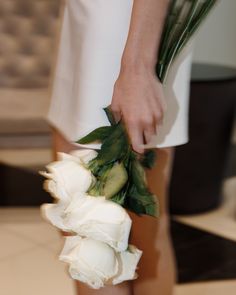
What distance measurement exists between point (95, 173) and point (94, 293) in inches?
10.3

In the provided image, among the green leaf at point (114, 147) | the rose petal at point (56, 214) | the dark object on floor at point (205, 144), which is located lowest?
the dark object on floor at point (205, 144)

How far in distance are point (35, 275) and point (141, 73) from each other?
1323mm

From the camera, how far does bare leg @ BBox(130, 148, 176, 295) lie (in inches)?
47.9

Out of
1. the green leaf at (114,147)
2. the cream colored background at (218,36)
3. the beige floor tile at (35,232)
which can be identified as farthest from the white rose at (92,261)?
the cream colored background at (218,36)

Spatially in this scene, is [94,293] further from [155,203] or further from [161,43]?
[161,43]

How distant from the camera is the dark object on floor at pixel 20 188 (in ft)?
9.14

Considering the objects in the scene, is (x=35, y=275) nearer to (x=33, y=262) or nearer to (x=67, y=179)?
(x=33, y=262)

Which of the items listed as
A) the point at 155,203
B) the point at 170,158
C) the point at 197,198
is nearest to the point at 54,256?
the point at 197,198

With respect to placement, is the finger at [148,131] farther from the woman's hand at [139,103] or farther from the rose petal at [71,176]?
the rose petal at [71,176]

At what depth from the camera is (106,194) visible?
2.89ft

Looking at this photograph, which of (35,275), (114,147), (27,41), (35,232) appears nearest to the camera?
(114,147)

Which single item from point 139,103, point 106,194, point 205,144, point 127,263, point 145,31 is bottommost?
point 205,144

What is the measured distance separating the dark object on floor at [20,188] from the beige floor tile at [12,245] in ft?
1.13

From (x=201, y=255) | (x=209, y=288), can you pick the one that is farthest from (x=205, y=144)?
(x=209, y=288)
